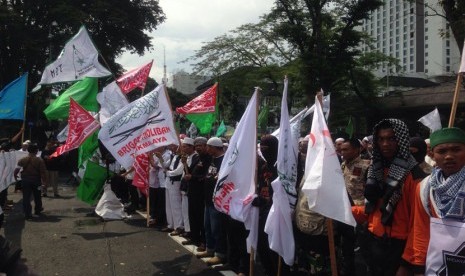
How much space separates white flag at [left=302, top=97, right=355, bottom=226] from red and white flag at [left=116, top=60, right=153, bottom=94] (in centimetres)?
676

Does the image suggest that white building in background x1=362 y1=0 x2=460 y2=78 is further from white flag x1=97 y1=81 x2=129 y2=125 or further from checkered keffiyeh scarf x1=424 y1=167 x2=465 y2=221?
checkered keffiyeh scarf x1=424 y1=167 x2=465 y2=221

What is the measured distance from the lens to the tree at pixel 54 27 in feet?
84.0

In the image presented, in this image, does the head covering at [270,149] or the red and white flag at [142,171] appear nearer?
the head covering at [270,149]

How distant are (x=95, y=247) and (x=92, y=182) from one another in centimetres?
274

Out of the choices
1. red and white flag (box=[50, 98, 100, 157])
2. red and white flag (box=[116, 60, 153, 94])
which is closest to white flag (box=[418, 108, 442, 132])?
red and white flag (box=[116, 60, 153, 94])

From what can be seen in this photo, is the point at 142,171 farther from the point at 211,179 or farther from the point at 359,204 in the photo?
the point at 359,204

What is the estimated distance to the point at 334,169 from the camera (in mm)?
3990

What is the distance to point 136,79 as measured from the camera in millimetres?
10461

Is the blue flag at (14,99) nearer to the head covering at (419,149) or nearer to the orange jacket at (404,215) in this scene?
the head covering at (419,149)

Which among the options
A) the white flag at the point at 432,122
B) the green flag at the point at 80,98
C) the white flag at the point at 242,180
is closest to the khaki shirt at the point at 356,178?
the white flag at the point at 242,180

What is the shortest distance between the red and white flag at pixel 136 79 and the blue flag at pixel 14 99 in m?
2.20

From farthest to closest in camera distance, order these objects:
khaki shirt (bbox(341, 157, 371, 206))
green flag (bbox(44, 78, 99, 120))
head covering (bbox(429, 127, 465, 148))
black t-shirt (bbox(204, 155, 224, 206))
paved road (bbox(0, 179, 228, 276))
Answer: green flag (bbox(44, 78, 99, 120))
black t-shirt (bbox(204, 155, 224, 206))
paved road (bbox(0, 179, 228, 276))
khaki shirt (bbox(341, 157, 371, 206))
head covering (bbox(429, 127, 465, 148))

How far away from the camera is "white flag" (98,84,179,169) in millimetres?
6949

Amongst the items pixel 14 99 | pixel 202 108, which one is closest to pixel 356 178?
pixel 202 108
